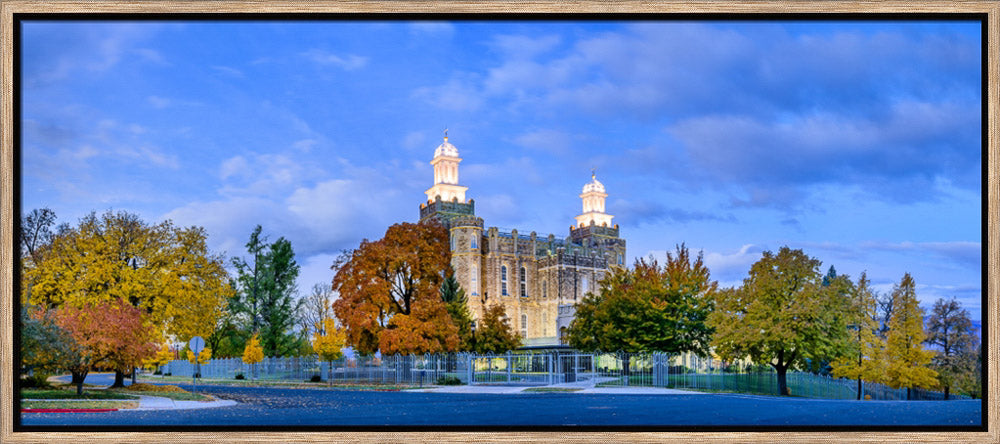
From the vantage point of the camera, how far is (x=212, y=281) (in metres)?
25.6

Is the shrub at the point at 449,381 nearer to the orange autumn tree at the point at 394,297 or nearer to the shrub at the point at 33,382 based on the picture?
the orange autumn tree at the point at 394,297

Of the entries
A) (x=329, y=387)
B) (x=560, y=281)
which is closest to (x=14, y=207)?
(x=329, y=387)

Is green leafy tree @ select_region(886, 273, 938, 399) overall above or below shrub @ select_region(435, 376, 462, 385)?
above

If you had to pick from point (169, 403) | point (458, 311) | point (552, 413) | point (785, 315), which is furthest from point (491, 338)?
point (552, 413)

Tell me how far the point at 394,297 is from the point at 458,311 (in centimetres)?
821

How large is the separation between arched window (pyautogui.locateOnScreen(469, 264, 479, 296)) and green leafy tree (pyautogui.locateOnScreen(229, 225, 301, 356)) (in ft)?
64.4

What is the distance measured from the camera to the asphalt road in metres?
13.4

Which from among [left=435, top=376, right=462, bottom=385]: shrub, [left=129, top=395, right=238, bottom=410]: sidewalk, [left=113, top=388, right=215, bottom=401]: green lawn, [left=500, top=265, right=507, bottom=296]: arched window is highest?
[left=500, top=265, right=507, bottom=296]: arched window

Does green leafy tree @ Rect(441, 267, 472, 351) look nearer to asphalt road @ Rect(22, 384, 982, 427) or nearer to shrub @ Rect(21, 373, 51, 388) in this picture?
asphalt road @ Rect(22, 384, 982, 427)

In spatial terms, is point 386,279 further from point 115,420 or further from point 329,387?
point 115,420

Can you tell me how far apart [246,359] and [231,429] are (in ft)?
98.3

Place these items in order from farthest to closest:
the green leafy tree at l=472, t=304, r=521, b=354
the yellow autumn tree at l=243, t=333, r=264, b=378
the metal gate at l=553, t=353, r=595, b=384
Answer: the green leafy tree at l=472, t=304, r=521, b=354 → the yellow autumn tree at l=243, t=333, r=264, b=378 → the metal gate at l=553, t=353, r=595, b=384

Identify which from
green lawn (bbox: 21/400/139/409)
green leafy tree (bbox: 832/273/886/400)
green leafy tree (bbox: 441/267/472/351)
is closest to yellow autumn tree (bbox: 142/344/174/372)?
green leafy tree (bbox: 441/267/472/351)

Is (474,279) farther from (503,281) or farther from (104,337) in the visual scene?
(104,337)
